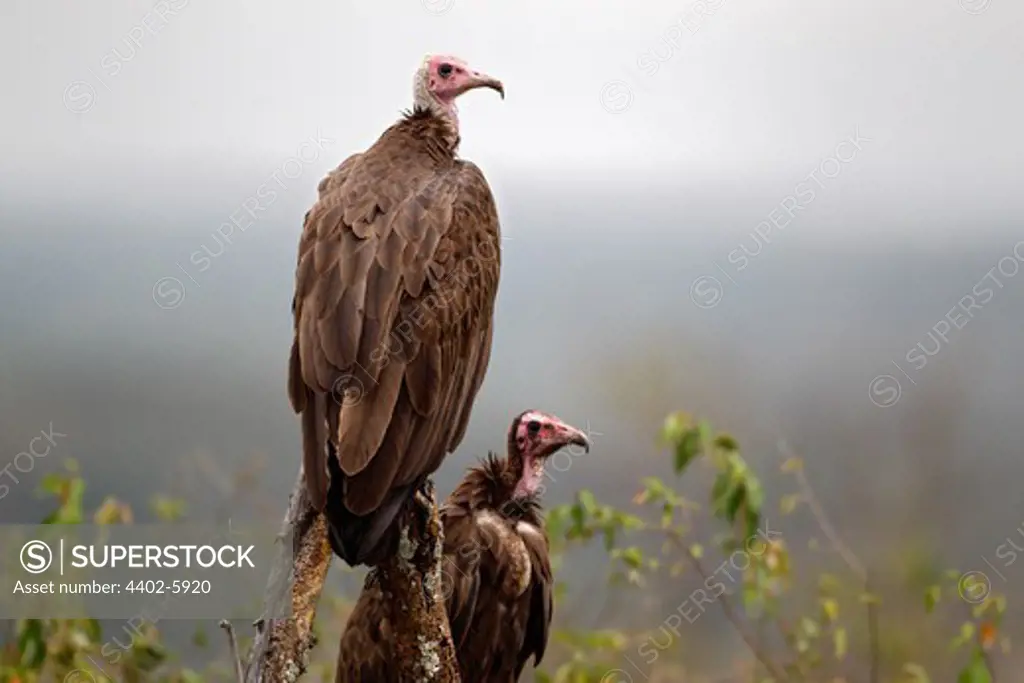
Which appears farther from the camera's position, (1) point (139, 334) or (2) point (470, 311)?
(1) point (139, 334)

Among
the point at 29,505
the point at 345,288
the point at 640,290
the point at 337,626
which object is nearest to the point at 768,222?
the point at 640,290

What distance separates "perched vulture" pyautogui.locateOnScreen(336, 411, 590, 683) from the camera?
273cm

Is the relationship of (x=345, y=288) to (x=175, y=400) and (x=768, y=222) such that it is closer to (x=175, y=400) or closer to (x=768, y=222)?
(x=175, y=400)

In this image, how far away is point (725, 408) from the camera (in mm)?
4074

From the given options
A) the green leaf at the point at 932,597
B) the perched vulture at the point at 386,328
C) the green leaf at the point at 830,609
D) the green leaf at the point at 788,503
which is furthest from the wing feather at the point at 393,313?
the green leaf at the point at 932,597

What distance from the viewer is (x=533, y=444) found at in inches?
108

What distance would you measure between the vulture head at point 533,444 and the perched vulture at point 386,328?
0.99 feet

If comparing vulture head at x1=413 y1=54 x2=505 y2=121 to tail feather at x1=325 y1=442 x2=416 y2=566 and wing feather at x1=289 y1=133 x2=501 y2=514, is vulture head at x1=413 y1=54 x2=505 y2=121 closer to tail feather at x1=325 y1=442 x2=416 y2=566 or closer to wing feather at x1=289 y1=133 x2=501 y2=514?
wing feather at x1=289 y1=133 x2=501 y2=514

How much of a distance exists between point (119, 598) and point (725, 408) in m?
1.90

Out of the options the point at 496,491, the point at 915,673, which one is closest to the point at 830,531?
the point at 915,673

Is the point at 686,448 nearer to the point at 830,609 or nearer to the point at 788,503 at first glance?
the point at 788,503

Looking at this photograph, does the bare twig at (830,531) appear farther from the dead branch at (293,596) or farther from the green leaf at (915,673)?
the dead branch at (293,596)

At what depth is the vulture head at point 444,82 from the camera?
113 inches

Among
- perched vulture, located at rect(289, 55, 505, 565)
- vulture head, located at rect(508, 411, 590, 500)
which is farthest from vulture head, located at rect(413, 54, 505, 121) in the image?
vulture head, located at rect(508, 411, 590, 500)
